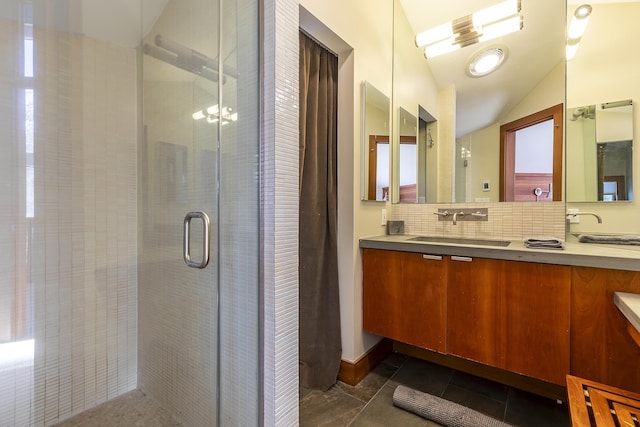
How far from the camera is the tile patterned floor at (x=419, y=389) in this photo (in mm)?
1397

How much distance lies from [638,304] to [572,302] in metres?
0.21

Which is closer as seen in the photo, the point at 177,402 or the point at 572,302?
the point at 572,302

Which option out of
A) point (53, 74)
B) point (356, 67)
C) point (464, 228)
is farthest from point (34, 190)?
point (464, 228)

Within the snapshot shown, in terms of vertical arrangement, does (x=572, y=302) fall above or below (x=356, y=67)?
below

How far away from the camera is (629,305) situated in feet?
3.14

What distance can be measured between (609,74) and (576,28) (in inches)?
12.7

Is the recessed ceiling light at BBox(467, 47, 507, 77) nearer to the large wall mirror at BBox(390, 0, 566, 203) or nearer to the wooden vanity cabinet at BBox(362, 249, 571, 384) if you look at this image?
the large wall mirror at BBox(390, 0, 566, 203)

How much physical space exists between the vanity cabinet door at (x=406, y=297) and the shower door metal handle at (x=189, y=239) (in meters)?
1.01

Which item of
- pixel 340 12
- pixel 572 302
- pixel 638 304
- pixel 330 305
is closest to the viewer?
pixel 638 304

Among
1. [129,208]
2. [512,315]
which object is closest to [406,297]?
[512,315]

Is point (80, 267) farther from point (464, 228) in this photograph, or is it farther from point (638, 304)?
point (638, 304)

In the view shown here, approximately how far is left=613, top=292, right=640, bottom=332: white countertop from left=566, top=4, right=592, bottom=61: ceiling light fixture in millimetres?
1346

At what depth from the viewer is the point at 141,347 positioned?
5.51 feet

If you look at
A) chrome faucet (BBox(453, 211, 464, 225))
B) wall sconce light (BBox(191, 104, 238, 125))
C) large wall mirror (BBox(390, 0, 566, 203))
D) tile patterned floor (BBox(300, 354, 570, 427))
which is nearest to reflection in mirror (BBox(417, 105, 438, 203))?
large wall mirror (BBox(390, 0, 566, 203))
